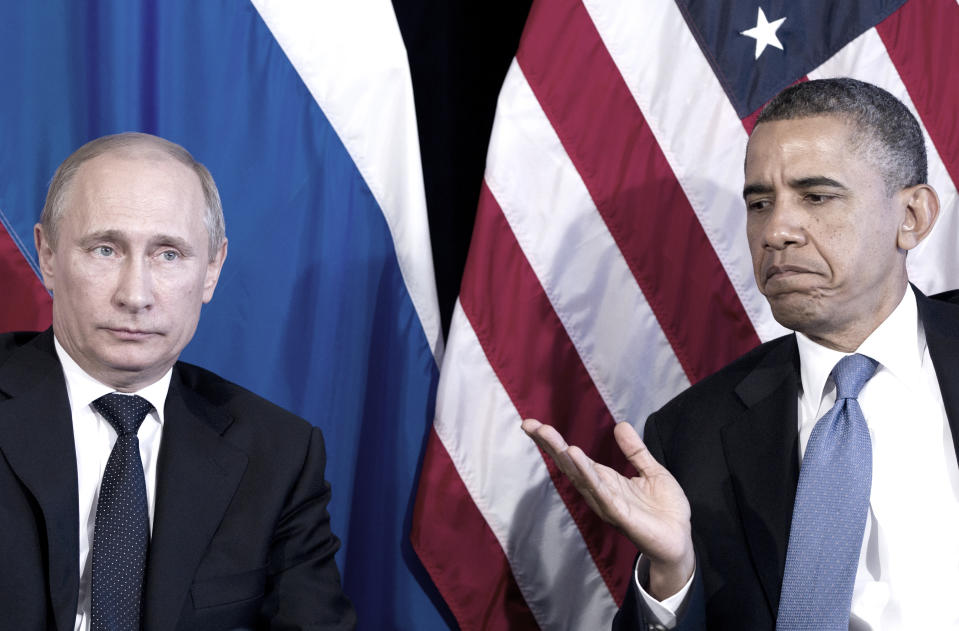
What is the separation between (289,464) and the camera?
5.43 ft

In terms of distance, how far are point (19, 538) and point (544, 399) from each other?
43.0 inches

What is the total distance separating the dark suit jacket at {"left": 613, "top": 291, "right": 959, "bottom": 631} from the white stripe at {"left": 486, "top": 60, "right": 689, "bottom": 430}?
34cm

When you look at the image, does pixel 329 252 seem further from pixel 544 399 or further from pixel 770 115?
pixel 770 115

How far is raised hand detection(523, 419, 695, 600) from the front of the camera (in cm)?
142

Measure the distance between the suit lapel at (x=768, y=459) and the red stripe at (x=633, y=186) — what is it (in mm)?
395

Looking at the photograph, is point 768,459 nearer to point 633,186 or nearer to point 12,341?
point 633,186

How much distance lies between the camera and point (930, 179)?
2.20 m

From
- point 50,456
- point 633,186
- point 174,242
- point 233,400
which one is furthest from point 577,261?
point 50,456

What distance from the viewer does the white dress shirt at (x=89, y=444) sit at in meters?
1.49

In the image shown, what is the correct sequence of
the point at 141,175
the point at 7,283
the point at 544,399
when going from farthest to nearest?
the point at 544,399
the point at 7,283
the point at 141,175

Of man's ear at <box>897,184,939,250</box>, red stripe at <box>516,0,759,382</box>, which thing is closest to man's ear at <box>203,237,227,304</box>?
red stripe at <box>516,0,759,382</box>

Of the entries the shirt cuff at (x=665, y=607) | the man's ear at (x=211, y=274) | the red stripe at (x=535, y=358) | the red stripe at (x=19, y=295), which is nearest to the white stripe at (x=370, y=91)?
the red stripe at (x=535, y=358)

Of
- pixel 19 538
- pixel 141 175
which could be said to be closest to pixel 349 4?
pixel 141 175

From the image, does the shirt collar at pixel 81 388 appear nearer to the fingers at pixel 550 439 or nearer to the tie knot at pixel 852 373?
the fingers at pixel 550 439
